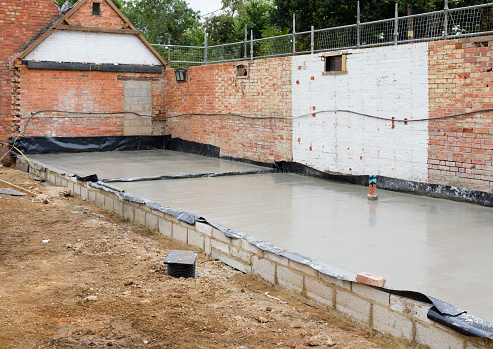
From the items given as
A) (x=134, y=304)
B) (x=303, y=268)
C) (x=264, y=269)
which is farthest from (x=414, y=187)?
(x=134, y=304)

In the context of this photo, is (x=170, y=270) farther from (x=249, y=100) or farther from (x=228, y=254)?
(x=249, y=100)

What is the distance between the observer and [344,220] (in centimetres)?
789

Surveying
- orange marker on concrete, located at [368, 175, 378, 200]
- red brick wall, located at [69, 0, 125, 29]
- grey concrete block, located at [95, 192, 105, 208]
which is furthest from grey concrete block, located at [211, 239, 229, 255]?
red brick wall, located at [69, 0, 125, 29]

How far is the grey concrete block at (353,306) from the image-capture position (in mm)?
4908

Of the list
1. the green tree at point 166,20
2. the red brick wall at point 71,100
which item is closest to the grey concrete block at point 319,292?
the red brick wall at point 71,100

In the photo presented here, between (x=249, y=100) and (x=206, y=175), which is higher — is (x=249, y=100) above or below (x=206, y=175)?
above

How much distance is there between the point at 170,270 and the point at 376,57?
6.61 meters

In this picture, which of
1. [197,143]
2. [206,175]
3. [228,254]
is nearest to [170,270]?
[228,254]

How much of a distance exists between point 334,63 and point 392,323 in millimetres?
8241

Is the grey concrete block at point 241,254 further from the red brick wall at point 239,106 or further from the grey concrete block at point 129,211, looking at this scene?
the red brick wall at point 239,106

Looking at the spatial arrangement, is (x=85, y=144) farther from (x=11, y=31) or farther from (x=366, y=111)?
(x=366, y=111)

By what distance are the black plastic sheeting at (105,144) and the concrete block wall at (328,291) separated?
8.86 metres

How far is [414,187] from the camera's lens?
10.3 meters

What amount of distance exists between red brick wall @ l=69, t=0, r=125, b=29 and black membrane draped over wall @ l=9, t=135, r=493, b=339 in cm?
365
